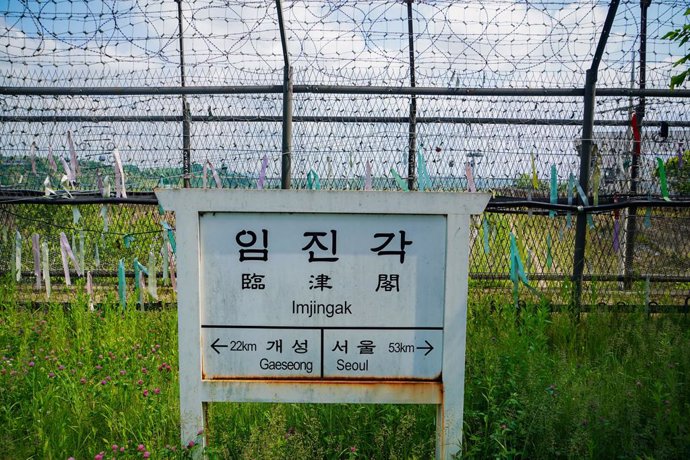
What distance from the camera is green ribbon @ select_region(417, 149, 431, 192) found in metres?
5.22

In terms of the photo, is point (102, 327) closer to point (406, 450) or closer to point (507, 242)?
point (406, 450)

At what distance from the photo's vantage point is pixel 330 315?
2627 millimetres

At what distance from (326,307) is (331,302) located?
0.03 m

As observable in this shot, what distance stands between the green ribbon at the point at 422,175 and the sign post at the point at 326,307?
2.65 meters

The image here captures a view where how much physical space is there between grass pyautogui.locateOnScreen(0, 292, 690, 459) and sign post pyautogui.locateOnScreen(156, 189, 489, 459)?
0.34 metres

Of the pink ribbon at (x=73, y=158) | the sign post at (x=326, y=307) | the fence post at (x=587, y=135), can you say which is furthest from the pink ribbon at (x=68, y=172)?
the fence post at (x=587, y=135)

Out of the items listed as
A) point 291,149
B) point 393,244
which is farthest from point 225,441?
point 291,149

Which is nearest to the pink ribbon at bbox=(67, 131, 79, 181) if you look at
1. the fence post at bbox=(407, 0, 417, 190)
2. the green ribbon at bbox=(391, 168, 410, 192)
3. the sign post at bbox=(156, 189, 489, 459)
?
the green ribbon at bbox=(391, 168, 410, 192)

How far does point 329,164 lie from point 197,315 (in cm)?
292

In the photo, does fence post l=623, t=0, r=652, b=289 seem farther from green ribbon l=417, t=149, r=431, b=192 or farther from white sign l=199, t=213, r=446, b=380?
white sign l=199, t=213, r=446, b=380

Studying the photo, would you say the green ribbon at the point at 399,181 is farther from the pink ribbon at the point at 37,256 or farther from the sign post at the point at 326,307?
the pink ribbon at the point at 37,256

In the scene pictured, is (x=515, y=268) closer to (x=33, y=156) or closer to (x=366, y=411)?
(x=366, y=411)

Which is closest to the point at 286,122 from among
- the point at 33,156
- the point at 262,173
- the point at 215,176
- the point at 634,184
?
the point at 262,173

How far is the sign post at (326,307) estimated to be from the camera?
2.60 m
